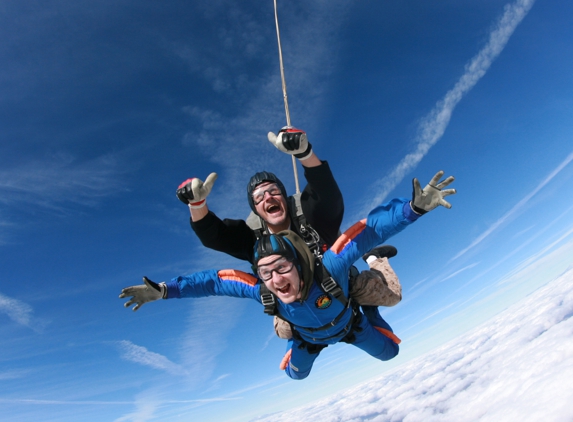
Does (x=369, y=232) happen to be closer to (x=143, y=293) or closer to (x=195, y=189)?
(x=195, y=189)

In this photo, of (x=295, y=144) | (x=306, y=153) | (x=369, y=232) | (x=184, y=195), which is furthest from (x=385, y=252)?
(x=184, y=195)

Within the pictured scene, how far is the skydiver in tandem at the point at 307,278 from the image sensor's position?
2.14 m

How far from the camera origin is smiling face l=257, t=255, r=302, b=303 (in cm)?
236

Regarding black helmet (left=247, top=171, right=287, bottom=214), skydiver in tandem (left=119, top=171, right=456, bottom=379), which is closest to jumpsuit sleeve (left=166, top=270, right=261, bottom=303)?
skydiver in tandem (left=119, top=171, right=456, bottom=379)

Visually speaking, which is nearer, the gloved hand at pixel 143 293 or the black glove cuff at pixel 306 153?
the black glove cuff at pixel 306 153

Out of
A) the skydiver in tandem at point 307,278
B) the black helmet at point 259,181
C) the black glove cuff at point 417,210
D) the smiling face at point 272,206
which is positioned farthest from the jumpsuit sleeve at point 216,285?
the black glove cuff at point 417,210

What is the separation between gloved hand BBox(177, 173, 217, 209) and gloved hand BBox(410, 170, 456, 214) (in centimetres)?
138

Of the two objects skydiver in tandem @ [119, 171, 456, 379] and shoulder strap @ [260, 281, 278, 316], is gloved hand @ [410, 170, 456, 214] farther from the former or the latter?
shoulder strap @ [260, 281, 278, 316]

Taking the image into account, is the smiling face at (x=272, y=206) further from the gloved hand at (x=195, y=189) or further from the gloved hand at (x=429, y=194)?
the gloved hand at (x=429, y=194)

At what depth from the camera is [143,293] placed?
275cm

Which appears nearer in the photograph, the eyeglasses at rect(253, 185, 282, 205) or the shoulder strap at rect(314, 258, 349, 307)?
the shoulder strap at rect(314, 258, 349, 307)

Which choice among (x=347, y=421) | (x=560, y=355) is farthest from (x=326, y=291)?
(x=347, y=421)

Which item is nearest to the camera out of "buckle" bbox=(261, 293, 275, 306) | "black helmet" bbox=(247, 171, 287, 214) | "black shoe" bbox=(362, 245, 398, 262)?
"buckle" bbox=(261, 293, 275, 306)

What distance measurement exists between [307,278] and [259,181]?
980mm
